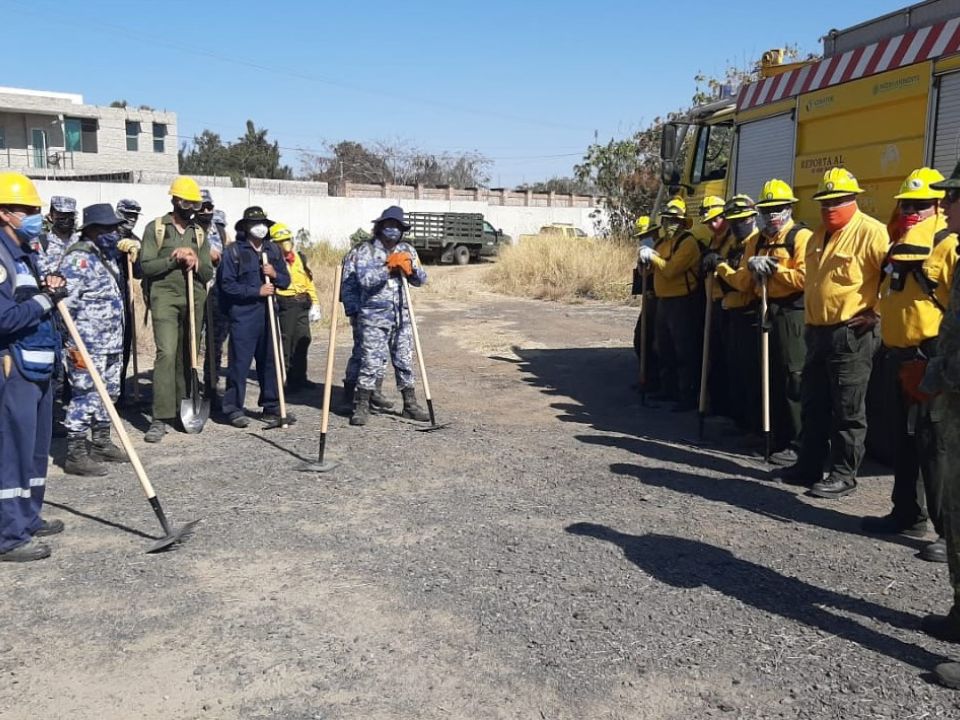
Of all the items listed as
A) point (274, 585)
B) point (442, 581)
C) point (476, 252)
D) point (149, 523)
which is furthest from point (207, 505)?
point (476, 252)

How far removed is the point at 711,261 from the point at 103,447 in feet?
17.1

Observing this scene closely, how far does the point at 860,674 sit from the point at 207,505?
3863 millimetres

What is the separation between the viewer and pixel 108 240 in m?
6.85

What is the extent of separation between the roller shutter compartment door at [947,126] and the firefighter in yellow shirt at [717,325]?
67.4 inches

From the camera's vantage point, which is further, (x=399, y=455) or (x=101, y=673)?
(x=399, y=455)

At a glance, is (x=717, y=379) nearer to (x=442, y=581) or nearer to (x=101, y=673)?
(x=442, y=581)

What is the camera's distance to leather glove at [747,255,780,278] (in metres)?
6.19

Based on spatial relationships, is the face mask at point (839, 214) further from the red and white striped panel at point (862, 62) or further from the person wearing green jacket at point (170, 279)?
the person wearing green jacket at point (170, 279)

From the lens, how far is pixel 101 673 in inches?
133

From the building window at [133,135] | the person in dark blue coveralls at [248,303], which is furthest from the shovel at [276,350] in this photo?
the building window at [133,135]

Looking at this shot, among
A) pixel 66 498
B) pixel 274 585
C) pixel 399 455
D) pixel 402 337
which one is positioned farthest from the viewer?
pixel 402 337

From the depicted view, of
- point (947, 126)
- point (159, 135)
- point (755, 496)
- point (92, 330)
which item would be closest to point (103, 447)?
point (92, 330)

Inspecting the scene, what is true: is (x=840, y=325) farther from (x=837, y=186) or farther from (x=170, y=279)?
(x=170, y=279)

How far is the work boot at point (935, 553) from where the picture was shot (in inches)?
177
